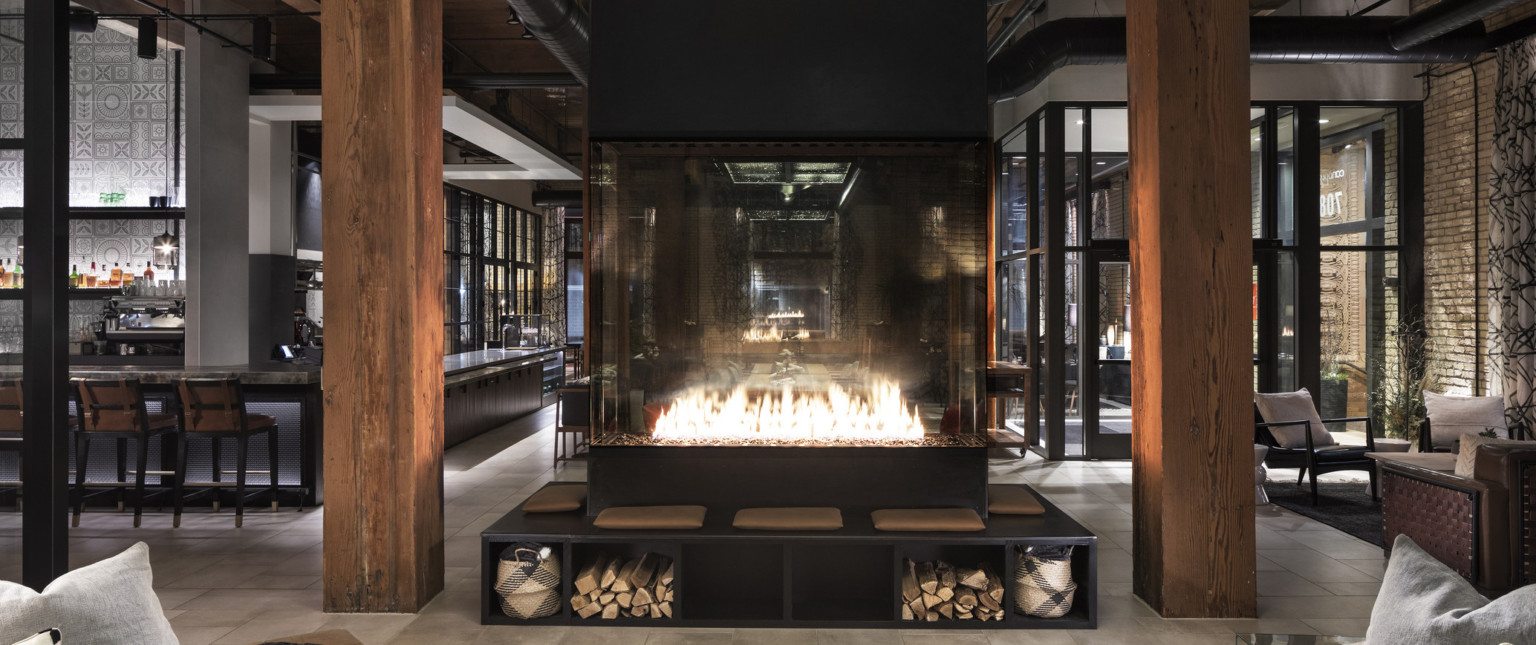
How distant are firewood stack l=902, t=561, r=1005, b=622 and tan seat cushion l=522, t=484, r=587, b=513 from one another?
1.57 m

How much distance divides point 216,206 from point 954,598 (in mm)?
6951

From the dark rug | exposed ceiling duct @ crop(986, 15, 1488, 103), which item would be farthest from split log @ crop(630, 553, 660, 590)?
exposed ceiling duct @ crop(986, 15, 1488, 103)

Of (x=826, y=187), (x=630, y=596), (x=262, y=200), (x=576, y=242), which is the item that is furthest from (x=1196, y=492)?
(x=576, y=242)

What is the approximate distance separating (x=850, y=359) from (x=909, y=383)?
316 mm

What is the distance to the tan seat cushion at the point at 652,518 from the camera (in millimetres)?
3482

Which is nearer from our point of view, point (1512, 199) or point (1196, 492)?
point (1196, 492)

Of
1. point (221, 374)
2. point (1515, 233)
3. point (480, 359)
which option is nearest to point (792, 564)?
point (221, 374)

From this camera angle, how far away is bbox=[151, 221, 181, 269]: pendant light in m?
8.46

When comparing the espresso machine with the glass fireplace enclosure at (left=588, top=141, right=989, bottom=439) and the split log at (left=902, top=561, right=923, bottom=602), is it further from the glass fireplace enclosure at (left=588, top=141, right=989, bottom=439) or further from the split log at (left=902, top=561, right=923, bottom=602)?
the split log at (left=902, top=561, right=923, bottom=602)

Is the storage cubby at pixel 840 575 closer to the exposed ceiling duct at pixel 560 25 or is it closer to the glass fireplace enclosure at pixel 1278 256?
the exposed ceiling duct at pixel 560 25

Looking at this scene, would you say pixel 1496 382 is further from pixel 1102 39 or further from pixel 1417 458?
pixel 1102 39

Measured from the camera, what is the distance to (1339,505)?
5906 mm

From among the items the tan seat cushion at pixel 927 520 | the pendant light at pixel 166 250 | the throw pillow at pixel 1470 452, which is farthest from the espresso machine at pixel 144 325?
the throw pillow at pixel 1470 452

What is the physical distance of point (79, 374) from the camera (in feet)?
17.4
